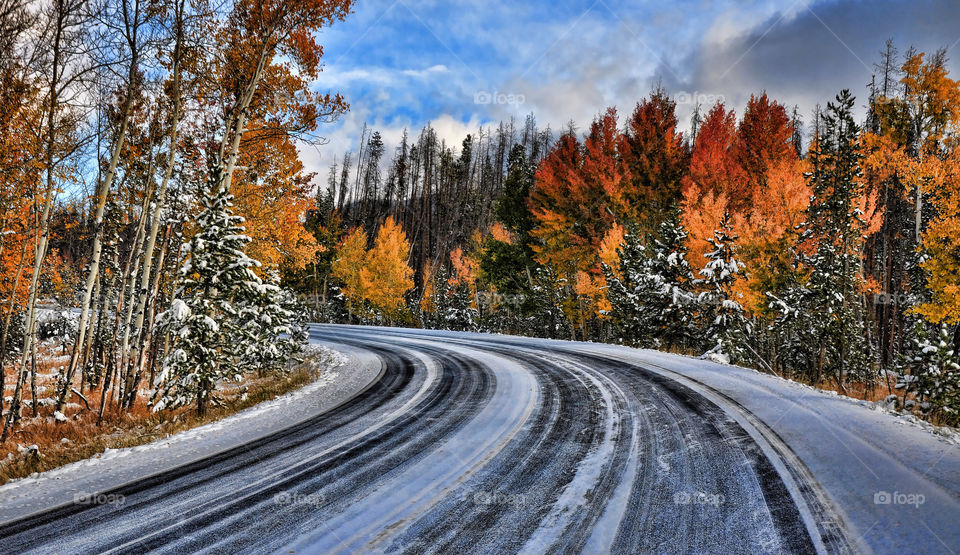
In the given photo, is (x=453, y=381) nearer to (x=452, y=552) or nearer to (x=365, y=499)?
(x=365, y=499)

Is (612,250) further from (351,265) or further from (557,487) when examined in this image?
(351,265)

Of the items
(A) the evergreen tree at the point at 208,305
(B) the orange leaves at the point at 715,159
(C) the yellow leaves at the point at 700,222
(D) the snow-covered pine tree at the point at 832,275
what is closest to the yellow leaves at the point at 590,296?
(C) the yellow leaves at the point at 700,222

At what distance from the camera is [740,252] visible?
17.7 metres

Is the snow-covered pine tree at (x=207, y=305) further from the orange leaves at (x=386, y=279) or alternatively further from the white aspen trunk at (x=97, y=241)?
the orange leaves at (x=386, y=279)

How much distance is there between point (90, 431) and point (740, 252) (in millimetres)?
20741

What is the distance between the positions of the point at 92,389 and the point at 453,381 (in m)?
11.3

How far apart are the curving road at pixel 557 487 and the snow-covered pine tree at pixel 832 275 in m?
12.3

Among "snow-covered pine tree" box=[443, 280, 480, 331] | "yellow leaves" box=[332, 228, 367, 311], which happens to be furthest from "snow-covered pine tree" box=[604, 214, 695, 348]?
"yellow leaves" box=[332, 228, 367, 311]

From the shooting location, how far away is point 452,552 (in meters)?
2.83

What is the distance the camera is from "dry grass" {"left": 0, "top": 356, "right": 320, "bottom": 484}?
17.7ft

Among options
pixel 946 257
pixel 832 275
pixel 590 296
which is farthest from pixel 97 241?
pixel 832 275

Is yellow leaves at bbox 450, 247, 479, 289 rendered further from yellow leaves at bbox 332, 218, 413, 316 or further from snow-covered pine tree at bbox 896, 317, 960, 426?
snow-covered pine tree at bbox 896, 317, 960, 426

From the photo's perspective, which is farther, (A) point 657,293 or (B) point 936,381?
(A) point 657,293

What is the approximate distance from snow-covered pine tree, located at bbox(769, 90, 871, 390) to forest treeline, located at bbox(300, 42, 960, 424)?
0.31 ft
